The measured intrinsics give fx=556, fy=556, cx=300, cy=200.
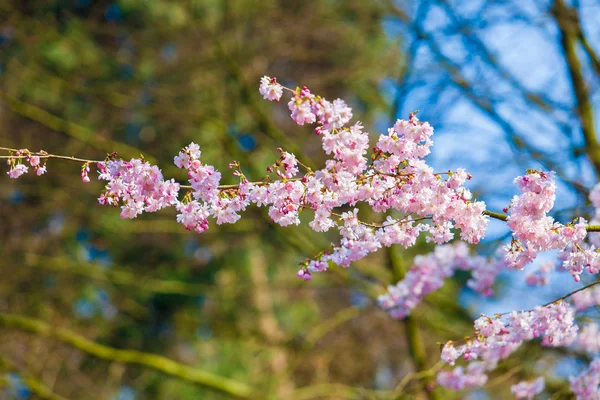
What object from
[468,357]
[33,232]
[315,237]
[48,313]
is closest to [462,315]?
[315,237]

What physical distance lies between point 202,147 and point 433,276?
3.79 m

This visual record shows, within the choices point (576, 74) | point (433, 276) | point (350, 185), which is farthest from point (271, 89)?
point (576, 74)

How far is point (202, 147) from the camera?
7.01 meters

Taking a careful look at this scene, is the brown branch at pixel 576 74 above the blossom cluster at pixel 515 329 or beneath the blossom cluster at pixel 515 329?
above

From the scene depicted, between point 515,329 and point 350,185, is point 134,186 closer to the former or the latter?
point 350,185

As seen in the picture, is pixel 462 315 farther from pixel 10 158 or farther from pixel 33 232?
pixel 33 232

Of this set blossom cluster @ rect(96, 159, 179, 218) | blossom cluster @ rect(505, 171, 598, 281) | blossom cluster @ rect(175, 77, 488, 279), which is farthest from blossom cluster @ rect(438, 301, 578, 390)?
blossom cluster @ rect(96, 159, 179, 218)

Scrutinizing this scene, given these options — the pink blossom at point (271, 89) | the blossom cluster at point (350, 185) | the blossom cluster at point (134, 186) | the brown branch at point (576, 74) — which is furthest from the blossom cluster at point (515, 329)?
the brown branch at point (576, 74)

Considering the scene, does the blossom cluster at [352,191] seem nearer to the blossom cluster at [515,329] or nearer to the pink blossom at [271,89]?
the pink blossom at [271,89]

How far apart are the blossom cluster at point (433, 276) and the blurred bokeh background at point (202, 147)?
76 centimetres

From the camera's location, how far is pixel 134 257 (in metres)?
9.23

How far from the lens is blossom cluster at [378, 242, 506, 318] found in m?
4.18

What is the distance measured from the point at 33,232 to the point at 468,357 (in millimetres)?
6690

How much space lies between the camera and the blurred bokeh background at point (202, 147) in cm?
516
